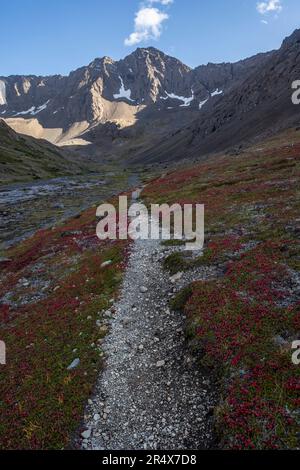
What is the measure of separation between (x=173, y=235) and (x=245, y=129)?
540 ft

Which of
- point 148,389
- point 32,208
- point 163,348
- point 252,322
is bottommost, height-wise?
point 148,389

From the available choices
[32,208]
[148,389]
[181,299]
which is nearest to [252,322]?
[181,299]

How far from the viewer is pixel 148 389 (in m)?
14.5

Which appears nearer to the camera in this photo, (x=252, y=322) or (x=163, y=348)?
(x=252, y=322)

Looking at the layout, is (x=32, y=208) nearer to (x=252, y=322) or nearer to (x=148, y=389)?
(x=148, y=389)

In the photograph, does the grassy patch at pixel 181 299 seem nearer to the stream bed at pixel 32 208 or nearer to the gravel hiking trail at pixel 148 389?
the gravel hiking trail at pixel 148 389

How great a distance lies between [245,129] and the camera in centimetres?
18088

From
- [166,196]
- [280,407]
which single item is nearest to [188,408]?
[280,407]

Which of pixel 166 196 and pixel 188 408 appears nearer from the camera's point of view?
pixel 188 408

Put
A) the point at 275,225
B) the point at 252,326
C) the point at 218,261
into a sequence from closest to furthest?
the point at 252,326 → the point at 218,261 → the point at 275,225

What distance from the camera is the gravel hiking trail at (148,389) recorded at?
12.4 metres

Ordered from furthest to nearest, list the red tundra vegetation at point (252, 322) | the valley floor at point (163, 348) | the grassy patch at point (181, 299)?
1. the grassy patch at point (181, 299)
2. the valley floor at point (163, 348)
3. the red tundra vegetation at point (252, 322)

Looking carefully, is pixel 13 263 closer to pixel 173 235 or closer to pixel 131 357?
pixel 173 235

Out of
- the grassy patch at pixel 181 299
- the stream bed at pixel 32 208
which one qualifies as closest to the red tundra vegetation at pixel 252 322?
the grassy patch at pixel 181 299
